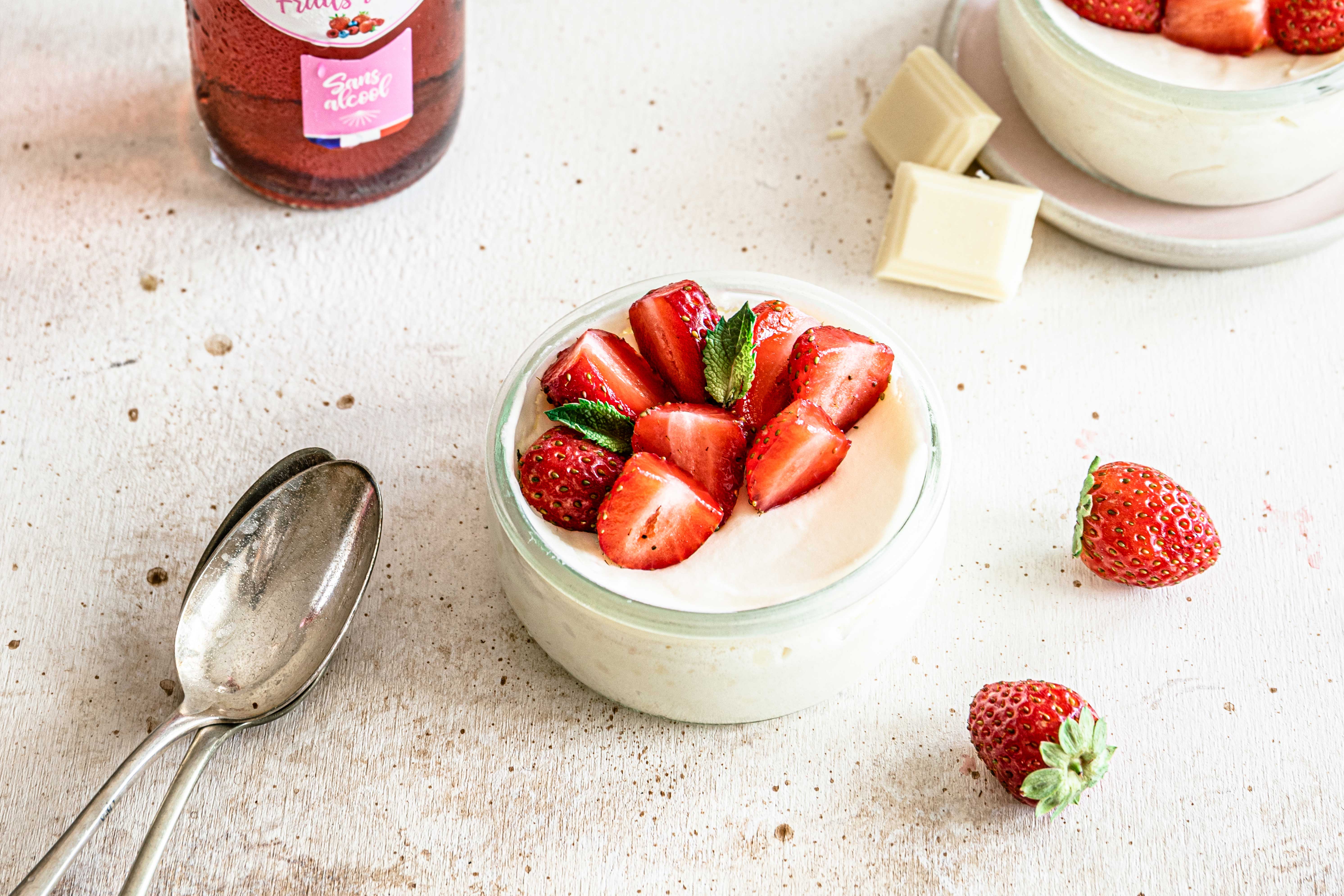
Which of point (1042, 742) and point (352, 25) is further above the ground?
point (352, 25)

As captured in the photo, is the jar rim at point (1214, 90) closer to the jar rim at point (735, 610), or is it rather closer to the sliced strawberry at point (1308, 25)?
the sliced strawberry at point (1308, 25)

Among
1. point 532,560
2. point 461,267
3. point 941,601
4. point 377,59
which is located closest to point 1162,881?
point 941,601

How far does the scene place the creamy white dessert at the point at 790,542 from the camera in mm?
1051

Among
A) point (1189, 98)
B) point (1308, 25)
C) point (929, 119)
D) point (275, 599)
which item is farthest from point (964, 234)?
point (275, 599)

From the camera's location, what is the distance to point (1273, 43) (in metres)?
1.44

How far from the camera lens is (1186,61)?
1.42 meters

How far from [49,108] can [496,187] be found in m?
0.64

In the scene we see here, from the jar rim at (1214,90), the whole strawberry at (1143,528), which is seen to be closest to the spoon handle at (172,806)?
the whole strawberry at (1143,528)

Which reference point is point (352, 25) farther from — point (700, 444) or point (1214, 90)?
point (1214, 90)

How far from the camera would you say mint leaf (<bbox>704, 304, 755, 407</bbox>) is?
1.11 meters

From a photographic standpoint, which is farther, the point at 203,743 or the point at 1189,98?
the point at 1189,98

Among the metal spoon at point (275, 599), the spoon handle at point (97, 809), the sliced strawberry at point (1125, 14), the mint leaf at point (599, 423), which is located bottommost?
the spoon handle at point (97, 809)

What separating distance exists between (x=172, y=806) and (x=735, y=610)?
0.54 metres

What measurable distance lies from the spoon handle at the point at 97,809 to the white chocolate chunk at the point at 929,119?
1.12 metres
